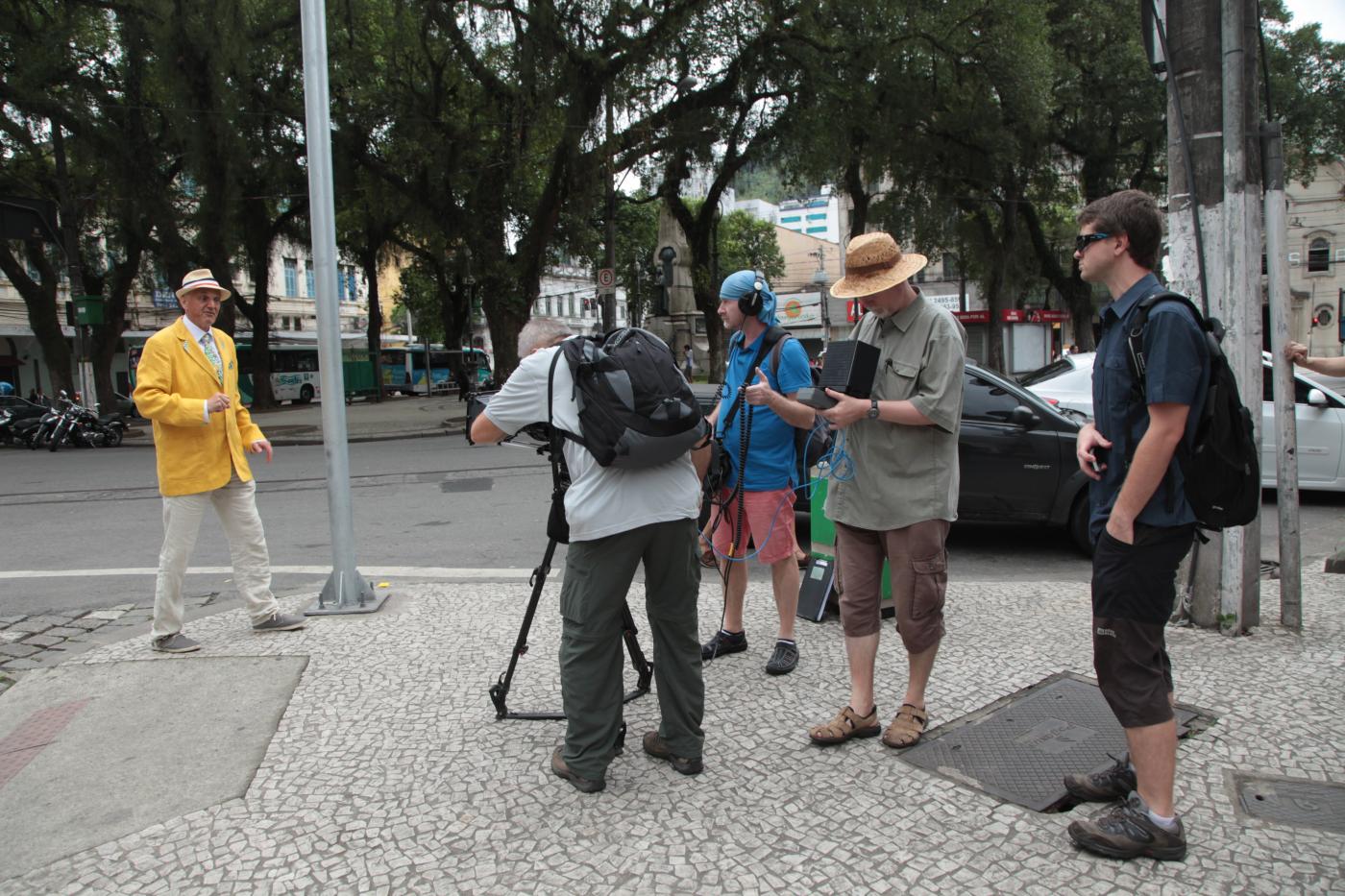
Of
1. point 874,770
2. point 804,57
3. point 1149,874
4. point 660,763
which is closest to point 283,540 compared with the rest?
point 660,763

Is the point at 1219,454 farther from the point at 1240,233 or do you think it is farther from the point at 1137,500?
the point at 1240,233

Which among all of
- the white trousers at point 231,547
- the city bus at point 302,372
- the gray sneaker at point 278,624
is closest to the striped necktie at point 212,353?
the white trousers at point 231,547

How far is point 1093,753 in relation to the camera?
3.31 meters

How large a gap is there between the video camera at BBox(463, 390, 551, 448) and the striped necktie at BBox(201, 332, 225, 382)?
6.31ft

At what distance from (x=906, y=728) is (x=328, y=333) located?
151 inches

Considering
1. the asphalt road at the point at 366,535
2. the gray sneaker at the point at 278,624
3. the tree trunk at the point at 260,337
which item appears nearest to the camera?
the gray sneaker at the point at 278,624

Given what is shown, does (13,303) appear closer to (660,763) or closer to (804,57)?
(804,57)

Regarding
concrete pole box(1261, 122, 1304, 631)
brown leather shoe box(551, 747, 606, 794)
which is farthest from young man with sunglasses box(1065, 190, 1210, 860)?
concrete pole box(1261, 122, 1304, 631)

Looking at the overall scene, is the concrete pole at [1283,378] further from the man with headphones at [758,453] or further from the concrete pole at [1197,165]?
the man with headphones at [758,453]

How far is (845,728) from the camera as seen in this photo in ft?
11.3

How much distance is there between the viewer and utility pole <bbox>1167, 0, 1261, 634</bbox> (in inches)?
172

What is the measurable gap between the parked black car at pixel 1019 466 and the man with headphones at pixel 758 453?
119 inches

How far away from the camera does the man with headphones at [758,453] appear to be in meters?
4.05

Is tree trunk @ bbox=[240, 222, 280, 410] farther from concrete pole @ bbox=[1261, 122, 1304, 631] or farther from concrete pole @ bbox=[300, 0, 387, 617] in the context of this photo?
concrete pole @ bbox=[1261, 122, 1304, 631]
